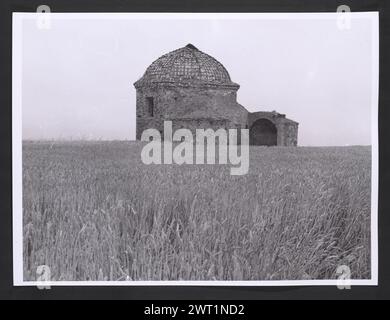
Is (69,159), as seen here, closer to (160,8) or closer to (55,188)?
(55,188)

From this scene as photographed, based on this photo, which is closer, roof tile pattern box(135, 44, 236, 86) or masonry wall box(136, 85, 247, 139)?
roof tile pattern box(135, 44, 236, 86)

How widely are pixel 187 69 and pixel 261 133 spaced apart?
89 cm

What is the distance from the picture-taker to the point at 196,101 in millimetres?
4801

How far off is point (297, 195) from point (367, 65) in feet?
4.37

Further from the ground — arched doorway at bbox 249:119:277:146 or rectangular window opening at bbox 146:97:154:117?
rectangular window opening at bbox 146:97:154:117

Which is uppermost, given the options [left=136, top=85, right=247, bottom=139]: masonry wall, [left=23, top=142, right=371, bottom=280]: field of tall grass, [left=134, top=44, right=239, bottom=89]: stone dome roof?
[left=134, top=44, right=239, bottom=89]: stone dome roof

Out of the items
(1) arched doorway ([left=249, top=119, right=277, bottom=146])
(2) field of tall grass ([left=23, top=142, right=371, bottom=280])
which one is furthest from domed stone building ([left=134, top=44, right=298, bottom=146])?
(2) field of tall grass ([left=23, top=142, right=371, bottom=280])

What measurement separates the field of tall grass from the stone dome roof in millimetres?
663

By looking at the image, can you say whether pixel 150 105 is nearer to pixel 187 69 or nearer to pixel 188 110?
pixel 188 110

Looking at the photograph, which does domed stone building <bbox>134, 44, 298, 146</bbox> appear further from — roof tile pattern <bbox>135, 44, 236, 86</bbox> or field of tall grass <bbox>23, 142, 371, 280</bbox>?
field of tall grass <bbox>23, 142, 371, 280</bbox>

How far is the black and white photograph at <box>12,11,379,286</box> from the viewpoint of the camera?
15.1 ft

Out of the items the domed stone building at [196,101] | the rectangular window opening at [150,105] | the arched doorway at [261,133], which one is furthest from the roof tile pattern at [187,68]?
the arched doorway at [261,133]

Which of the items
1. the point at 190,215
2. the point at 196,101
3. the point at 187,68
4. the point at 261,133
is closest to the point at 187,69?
the point at 187,68
